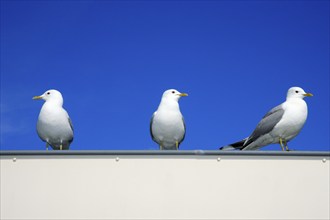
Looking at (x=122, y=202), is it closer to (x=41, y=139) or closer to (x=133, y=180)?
(x=133, y=180)

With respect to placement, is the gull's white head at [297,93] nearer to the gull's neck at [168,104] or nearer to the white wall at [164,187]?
the gull's neck at [168,104]

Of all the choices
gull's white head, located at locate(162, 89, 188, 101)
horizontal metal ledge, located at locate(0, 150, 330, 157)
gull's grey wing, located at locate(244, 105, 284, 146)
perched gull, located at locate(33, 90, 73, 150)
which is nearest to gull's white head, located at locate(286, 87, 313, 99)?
gull's grey wing, located at locate(244, 105, 284, 146)

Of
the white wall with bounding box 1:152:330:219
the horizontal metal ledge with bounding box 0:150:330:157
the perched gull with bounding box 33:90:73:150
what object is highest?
the perched gull with bounding box 33:90:73:150

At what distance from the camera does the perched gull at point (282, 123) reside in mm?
7668

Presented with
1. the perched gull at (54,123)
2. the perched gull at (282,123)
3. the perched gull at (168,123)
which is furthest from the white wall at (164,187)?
the perched gull at (168,123)

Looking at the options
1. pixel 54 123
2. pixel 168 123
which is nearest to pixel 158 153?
pixel 168 123

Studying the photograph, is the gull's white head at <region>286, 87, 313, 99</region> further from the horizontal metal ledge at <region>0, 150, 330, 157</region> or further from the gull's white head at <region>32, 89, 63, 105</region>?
the gull's white head at <region>32, 89, 63, 105</region>

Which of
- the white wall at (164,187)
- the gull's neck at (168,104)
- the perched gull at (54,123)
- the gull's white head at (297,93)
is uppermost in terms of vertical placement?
the gull's white head at (297,93)

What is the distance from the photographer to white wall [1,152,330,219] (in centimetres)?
450

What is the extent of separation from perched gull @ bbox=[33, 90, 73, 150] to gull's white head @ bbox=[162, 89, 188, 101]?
1948 mm

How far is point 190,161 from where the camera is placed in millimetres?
4664

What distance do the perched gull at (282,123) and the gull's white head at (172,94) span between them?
1.38 meters

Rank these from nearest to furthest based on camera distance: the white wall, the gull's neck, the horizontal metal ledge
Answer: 1. the white wall
2. the horizontal metal ledge
3. the gull's neck

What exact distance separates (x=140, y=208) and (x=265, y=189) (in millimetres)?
1329
